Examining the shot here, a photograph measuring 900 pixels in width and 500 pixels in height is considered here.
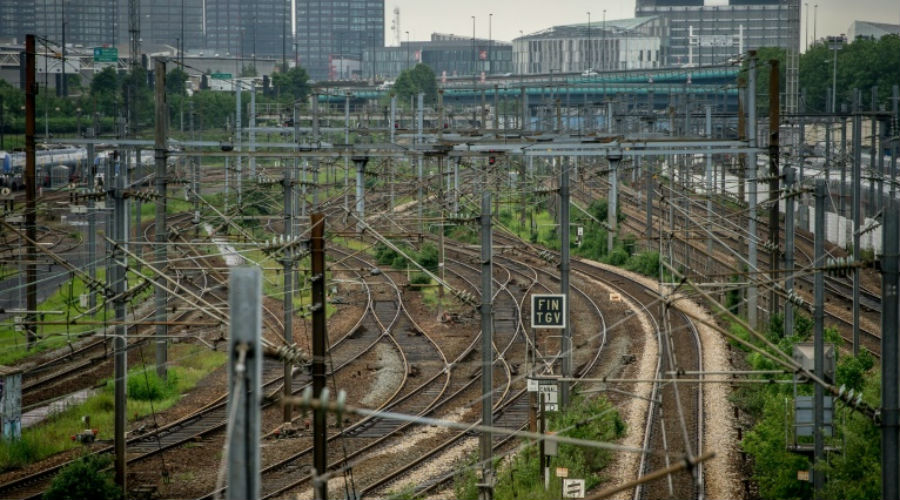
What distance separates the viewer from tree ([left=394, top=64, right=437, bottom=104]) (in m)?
75.1

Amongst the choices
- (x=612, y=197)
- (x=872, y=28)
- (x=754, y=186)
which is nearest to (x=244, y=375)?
(x=754, y=186)

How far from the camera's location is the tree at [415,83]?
75.1 metres

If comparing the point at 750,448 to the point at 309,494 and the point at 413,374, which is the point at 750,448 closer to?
the point at 309,494

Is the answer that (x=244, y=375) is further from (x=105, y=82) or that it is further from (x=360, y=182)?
(x=105, y=82)

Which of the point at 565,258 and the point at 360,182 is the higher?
the point at 360,182

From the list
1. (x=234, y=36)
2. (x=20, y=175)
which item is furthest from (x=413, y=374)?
(x=234, y=36)

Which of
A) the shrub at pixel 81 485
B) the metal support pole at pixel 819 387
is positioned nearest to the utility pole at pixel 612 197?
the metal support pole at pixel 819 387

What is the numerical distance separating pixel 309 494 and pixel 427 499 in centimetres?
127

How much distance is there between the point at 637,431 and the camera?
1639 cm

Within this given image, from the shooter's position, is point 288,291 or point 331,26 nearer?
point 288,291

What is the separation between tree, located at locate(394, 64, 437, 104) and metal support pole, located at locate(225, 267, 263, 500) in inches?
2688

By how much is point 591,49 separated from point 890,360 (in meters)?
127

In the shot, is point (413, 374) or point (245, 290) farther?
point (413, 374)

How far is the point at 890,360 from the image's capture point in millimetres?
8703
